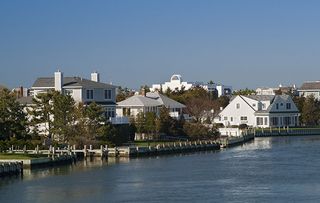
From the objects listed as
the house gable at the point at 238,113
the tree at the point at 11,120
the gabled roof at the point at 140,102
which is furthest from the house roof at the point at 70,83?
the house gable at the point at 238,113

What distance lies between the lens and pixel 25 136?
76.6 meters

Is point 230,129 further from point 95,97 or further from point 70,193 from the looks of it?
point 70,193

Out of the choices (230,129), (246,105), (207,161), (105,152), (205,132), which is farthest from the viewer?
(246,105)

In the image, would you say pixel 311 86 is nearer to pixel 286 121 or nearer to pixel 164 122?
pixel 286 121

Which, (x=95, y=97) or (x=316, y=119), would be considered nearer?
(x=95, y=97)

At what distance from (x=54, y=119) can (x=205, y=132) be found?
70.1 feet

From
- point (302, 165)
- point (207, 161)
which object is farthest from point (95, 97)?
point (302, 165)

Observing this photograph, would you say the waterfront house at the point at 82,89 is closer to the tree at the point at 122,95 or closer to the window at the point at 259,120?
the tree at the point at 122,95

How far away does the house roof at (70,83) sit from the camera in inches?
3479

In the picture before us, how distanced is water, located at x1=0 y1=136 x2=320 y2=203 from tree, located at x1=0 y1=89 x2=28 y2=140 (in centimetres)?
859

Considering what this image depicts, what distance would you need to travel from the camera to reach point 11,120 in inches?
2958

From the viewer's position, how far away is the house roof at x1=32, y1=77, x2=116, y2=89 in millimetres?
88375

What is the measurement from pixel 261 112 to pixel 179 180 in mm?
68618

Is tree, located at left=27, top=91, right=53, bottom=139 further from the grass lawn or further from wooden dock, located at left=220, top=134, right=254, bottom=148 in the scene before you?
wooden dock, located at left=220, top=134, right=254, bottom=148
